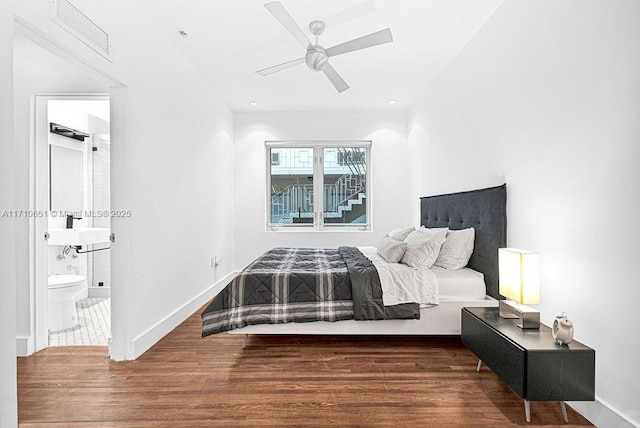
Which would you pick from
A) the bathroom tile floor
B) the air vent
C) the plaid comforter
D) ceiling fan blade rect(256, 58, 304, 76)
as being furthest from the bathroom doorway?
ceiling fan blade rect(256, 58, 304, 76)

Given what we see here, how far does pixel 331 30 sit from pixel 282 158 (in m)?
2.94

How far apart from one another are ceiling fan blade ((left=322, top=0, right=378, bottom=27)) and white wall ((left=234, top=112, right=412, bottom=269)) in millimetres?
2683

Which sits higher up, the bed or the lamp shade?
the lamp shade

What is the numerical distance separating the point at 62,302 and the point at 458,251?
3599 mm

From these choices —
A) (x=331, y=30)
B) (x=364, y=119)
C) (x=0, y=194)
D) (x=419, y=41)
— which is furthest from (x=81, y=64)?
(x=364, y=119)

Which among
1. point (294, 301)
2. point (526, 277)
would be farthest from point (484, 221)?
point (294, 301)

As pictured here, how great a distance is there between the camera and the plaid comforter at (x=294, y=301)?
2854 millimetres

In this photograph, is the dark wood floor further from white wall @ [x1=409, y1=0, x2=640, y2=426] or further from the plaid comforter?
white wall @ [x1=409, y1=0, x2=640, y2=426]

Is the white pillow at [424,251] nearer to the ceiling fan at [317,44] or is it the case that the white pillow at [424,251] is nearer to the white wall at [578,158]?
the white wall at [578,158]

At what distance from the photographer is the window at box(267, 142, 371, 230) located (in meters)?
5.86

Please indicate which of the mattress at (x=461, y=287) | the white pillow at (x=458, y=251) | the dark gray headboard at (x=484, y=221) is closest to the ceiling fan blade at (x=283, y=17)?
the dark gray headboard at (x=484, y=221)

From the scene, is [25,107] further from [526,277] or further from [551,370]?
[551,370]

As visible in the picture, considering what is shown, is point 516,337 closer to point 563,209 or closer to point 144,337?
point 563,209

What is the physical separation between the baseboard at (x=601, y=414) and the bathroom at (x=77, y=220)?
134 inches
